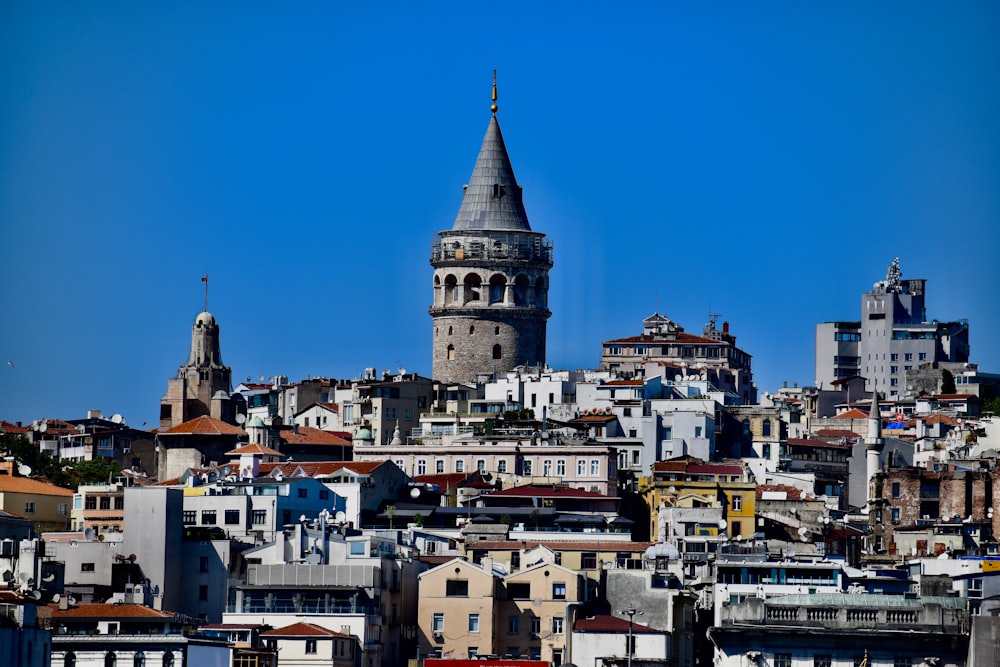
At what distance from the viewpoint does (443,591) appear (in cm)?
8775

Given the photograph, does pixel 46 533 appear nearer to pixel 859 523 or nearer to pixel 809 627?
pixel 859 523

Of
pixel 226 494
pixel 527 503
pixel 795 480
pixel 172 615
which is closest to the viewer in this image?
pixel 172 615

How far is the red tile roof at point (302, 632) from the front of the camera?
→ 81.8m

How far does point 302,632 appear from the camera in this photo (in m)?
82.1

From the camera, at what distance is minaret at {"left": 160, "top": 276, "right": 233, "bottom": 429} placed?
140375mm

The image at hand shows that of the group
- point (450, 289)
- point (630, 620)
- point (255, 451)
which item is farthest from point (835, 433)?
point (630, 620)

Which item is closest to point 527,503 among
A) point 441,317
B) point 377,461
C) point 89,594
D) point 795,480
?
point 377,461

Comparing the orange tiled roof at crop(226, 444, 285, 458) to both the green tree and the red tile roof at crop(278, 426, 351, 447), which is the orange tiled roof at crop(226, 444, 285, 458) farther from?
the green tree

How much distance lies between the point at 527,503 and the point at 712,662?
28.0 m

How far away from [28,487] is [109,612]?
1275 inches

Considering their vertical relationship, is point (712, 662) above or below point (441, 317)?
below

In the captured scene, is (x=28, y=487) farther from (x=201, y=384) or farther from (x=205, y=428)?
(x=201, y=384)

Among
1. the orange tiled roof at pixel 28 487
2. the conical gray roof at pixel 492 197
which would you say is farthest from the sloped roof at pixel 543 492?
the conical gray roof at pixel 492 197

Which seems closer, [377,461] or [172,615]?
[172,615]
